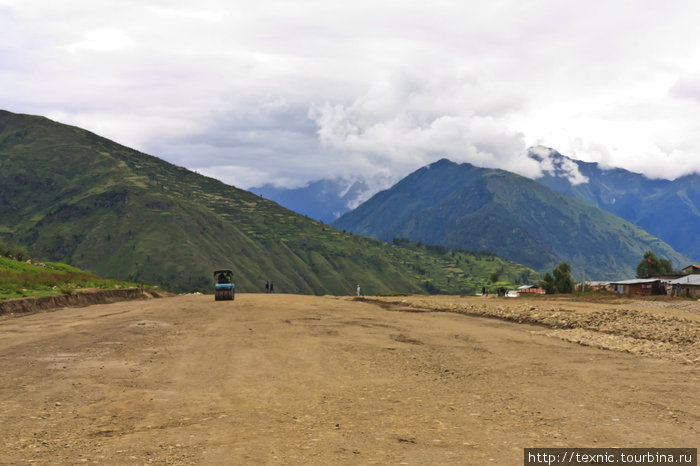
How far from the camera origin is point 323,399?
48.8 ft

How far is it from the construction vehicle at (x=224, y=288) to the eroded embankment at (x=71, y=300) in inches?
480

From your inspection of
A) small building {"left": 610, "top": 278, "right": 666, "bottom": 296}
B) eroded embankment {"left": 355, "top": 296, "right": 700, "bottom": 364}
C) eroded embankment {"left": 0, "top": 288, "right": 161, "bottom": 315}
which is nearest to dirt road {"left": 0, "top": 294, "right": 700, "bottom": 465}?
eroded embankment {"left": 355, "top": 296, "right": 700, "bottom": 364}

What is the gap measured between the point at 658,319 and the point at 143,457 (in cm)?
3317

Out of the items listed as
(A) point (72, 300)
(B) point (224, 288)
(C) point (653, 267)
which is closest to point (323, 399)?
(A) point (72, 300)

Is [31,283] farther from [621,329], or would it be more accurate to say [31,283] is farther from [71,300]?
[621,329]

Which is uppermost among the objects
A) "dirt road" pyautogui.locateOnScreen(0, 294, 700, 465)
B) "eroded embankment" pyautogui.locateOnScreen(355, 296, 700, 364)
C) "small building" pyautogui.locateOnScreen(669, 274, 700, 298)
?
"small building" pyautogui.locateOnScreen(669, 274, 700, 298)

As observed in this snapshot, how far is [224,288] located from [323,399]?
163 feet

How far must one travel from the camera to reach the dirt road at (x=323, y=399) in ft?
35.1

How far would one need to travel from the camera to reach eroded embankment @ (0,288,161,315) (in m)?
40.7

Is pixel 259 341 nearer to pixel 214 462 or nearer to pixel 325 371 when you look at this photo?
pixel 325 371

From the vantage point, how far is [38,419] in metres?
12.4

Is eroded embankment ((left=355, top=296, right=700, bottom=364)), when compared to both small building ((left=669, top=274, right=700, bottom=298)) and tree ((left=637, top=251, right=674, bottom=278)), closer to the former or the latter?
small building ((left=669, top=274, right=700, bottom=298))

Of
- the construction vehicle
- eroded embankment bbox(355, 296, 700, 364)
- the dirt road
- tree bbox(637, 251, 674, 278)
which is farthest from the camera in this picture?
tree bbox(637, 251, 674, 278)

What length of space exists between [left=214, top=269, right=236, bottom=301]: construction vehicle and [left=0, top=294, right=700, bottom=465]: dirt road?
34.2m
